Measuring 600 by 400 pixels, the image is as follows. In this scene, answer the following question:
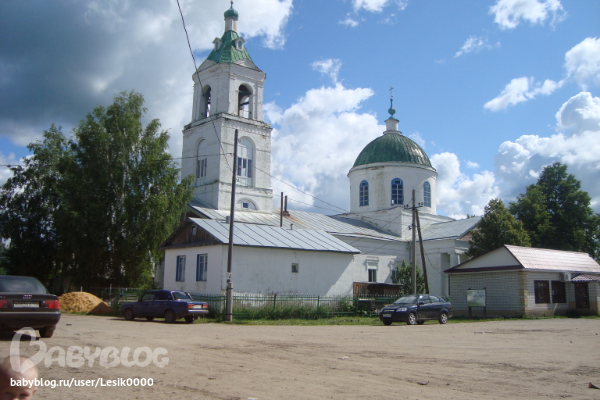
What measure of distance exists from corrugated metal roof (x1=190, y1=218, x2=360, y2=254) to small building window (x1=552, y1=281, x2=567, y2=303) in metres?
11.4

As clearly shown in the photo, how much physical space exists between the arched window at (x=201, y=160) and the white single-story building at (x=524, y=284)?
→ 61.4 ft

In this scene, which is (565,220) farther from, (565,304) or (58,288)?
(58,288)

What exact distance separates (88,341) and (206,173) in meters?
25.7

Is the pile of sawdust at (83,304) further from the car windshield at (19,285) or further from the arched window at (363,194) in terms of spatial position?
the arched window at (363,194)

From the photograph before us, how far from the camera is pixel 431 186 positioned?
44.4 metres

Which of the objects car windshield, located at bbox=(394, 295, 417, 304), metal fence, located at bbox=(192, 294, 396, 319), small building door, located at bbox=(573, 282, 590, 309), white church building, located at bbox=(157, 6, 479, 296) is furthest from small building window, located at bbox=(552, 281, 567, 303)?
car windshield, located at bbox=(394, 295, 417, 304)

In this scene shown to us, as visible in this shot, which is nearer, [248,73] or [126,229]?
[126,229]

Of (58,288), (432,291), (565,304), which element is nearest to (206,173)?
(58,288)

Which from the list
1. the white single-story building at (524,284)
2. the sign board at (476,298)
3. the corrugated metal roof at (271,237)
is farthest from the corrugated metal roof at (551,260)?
the corrugated metal roof at (271,237)

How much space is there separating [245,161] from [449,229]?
56.6ft

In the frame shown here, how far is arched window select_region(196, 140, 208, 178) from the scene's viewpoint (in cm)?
3672

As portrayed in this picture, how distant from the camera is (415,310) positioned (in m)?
20.9

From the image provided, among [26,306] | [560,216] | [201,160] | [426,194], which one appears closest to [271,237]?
[201,160]

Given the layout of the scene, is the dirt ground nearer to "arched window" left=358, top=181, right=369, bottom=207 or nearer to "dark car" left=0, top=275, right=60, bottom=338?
"dark car" left=0, top=275, right=60, bottom=338
